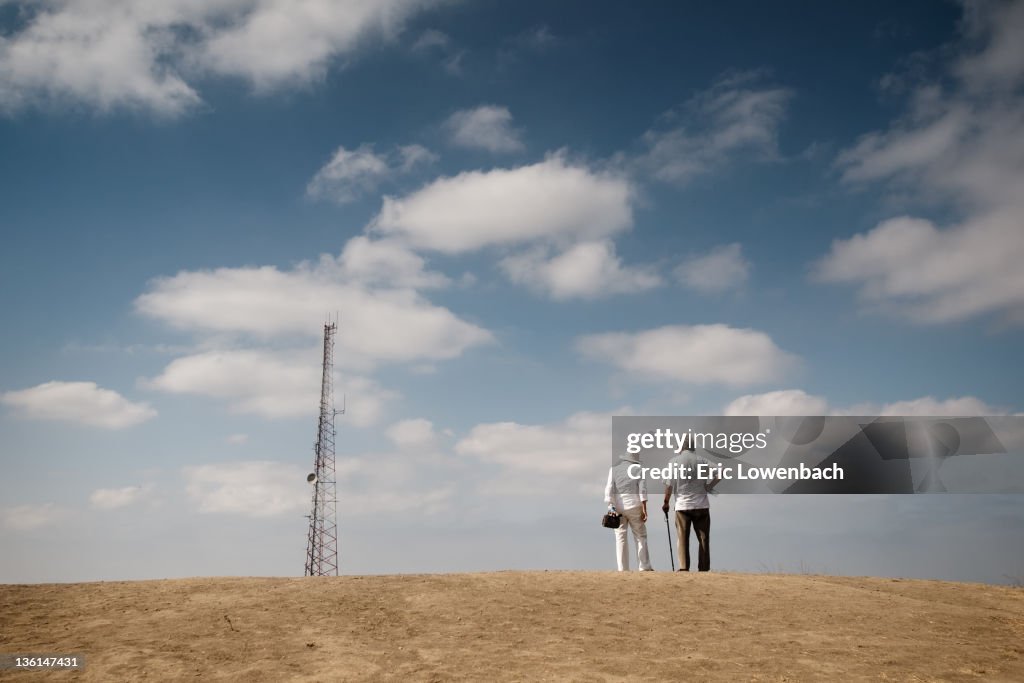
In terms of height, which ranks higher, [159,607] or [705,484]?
[705,484]

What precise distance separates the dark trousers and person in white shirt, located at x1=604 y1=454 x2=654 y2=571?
691 mm

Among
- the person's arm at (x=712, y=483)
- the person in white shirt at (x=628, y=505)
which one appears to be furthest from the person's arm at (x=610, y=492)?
the person's arm at (x=712, y=483)

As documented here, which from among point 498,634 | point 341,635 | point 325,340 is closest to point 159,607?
point 341,635

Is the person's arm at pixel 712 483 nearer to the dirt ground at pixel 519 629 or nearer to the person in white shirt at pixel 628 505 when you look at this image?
the person in white shirt at pixel 628 505

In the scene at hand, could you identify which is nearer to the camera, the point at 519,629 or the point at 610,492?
the point at 519,629

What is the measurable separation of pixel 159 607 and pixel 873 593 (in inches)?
456

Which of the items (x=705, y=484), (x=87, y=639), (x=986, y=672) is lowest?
(x=986, y=672)

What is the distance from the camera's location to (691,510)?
1486 centimetres

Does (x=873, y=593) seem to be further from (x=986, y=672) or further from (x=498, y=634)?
(x=498, y=634)

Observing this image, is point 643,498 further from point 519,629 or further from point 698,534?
point 519,629

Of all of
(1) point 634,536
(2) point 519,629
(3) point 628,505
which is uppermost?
(3) point 628,505

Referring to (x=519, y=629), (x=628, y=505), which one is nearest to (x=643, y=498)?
(x=628, y=505)

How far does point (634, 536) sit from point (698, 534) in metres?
1.27

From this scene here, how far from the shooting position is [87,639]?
32.9ft
